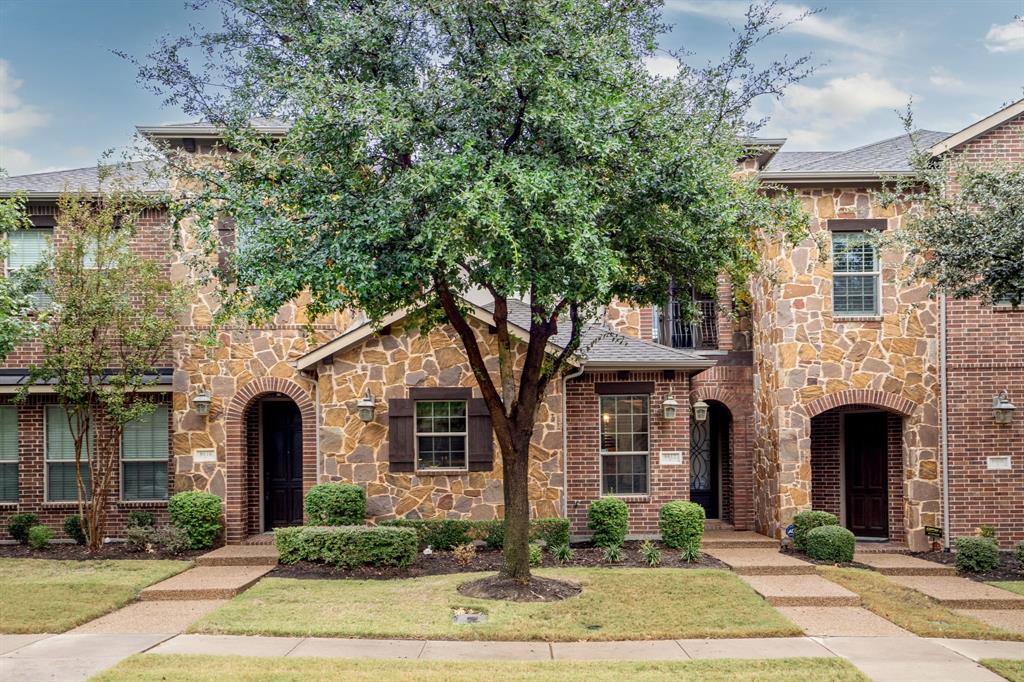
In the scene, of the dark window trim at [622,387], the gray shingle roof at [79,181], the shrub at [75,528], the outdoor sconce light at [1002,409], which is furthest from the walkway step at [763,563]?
the gray shingle roof at [79,181]

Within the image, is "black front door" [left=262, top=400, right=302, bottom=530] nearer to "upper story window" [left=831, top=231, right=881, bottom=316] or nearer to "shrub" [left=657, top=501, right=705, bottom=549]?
"shrub" [left=657, top=501, right=705, bottom=549]

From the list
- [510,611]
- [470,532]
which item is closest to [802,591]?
[510,611]

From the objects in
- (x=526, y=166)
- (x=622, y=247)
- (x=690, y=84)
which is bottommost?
(x=622, y=247)

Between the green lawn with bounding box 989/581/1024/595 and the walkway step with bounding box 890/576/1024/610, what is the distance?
0.43 ft

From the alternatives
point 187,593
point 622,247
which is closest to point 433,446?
point 187,593

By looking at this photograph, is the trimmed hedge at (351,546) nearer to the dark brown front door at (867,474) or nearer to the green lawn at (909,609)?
the green lawn at (909,609)

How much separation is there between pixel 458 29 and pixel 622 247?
328cm

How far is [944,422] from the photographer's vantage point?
14406mm

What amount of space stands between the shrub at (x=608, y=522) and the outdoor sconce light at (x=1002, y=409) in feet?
21.9

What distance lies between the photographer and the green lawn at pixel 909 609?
9.29 metres

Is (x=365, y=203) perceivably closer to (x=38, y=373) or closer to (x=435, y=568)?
(x=435, y=568)

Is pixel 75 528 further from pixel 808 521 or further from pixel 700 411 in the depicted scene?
pixel 808 521

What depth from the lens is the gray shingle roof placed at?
1417 centimetres

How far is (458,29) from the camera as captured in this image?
31.1 ft
